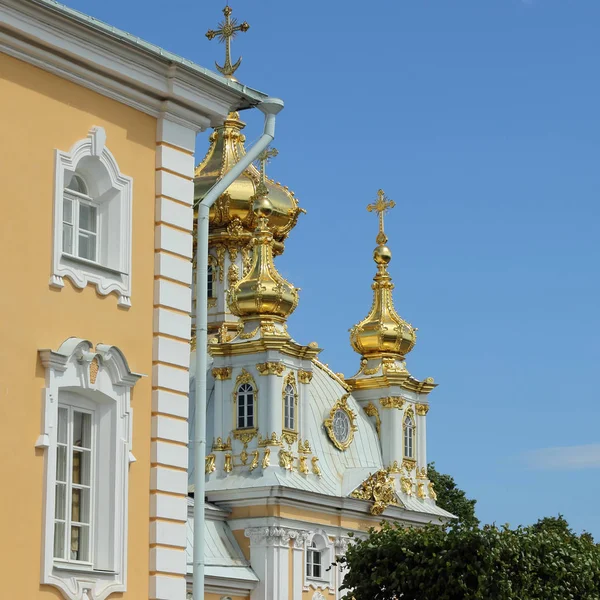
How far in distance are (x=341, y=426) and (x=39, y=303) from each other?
1427 inches

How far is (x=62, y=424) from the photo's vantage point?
42.5 ft

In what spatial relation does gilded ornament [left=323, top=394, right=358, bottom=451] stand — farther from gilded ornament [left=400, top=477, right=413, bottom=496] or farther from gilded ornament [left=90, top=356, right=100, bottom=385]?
gilded ornament [left=90, top=356, right=100, bottom=385]

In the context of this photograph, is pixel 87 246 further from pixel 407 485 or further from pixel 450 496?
pixel 450 496

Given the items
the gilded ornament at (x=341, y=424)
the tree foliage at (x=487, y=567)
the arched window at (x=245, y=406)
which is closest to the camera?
the tree foliage at (x=487, y=567)

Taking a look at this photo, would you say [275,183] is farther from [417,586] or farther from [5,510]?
[5,510]

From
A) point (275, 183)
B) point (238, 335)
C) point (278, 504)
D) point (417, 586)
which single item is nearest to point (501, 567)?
point (417, 586)

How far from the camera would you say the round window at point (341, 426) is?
48219mm

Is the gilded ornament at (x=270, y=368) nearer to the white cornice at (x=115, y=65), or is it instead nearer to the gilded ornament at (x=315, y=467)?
the gilded ornament at (x=315, y=467)

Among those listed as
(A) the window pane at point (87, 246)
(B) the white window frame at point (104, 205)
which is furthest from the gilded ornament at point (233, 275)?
(A) the window pane at point (87, 246)

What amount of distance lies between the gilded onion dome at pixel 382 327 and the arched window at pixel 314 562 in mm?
7721

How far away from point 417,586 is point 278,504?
12.2m

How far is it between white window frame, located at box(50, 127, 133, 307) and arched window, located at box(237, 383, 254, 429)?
102 ft

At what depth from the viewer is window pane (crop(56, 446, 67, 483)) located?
12.9m

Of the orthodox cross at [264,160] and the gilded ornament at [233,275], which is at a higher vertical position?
the orthodox cross at [264,160]
